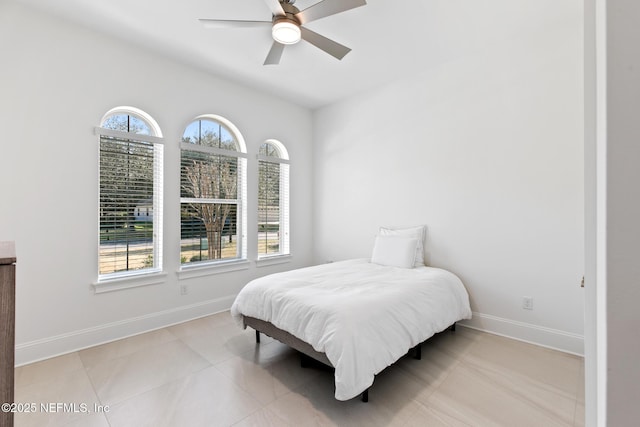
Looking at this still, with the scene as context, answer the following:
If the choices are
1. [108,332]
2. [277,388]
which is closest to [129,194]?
[108,332]

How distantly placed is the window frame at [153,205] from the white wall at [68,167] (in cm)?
6

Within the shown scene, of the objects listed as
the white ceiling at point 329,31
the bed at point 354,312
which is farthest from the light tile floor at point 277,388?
the white ceiling at point 329,31

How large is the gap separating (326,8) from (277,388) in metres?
2.68

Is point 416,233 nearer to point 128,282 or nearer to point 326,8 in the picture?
point 326,8

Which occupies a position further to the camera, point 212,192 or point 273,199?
point 273,199

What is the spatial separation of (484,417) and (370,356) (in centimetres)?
78

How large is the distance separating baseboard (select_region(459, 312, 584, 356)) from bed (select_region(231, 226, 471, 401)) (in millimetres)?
291

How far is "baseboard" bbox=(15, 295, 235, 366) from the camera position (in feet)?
8.02

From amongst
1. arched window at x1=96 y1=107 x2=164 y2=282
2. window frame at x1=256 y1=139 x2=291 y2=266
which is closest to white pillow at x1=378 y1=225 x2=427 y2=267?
window frame at x1=256 y1=139 x2=291 y2=266

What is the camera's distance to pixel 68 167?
105 inches

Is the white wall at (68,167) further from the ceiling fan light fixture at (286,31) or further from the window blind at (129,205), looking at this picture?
the ceiling fan light fixture at (286,31)

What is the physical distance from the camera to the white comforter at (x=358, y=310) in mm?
1814

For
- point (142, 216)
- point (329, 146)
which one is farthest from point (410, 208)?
point (142, 216)

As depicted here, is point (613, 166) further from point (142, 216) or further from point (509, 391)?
point (142, 216)
